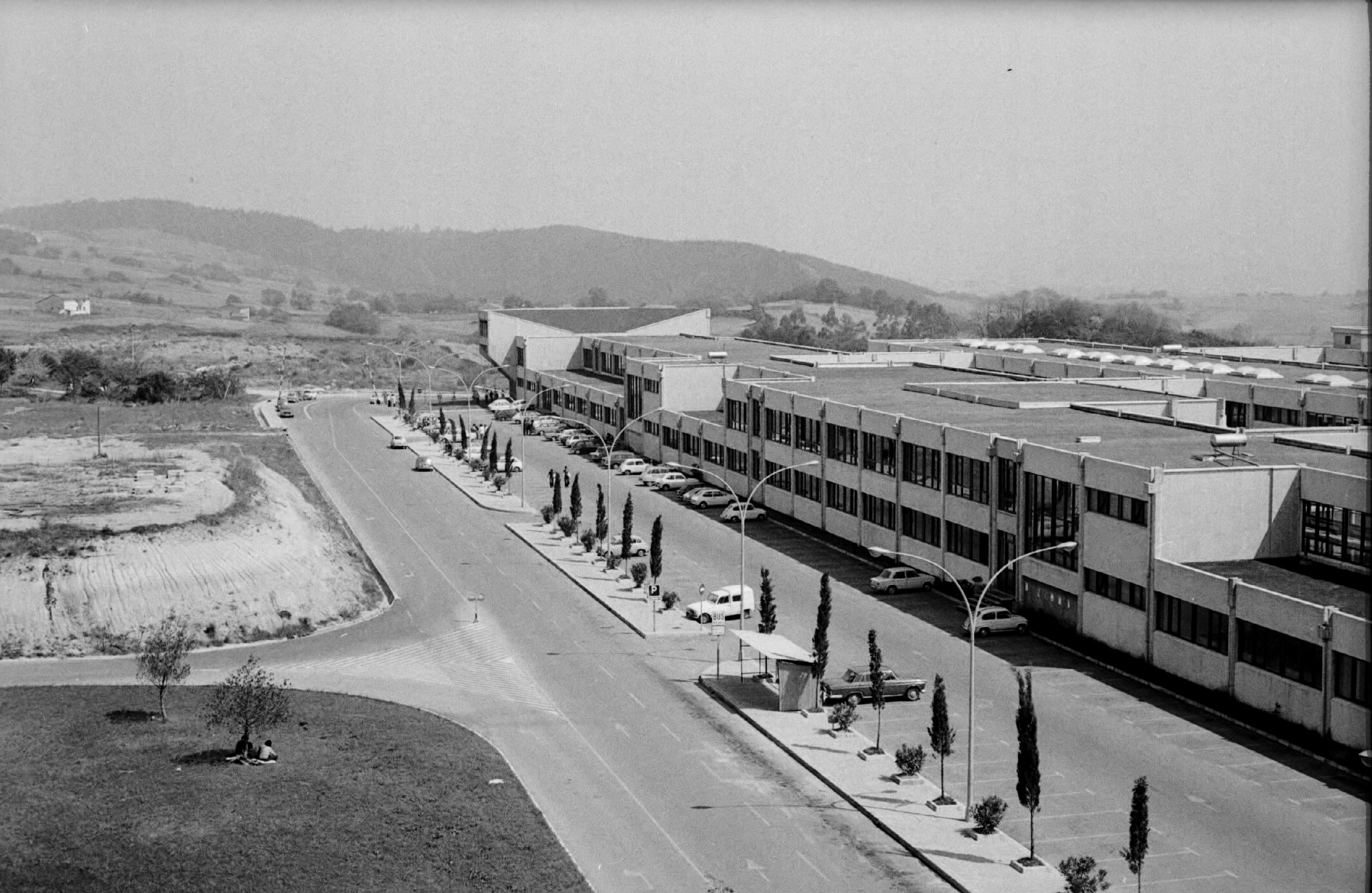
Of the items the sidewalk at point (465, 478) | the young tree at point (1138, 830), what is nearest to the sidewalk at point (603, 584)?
the sidewalk at point (465, 478)

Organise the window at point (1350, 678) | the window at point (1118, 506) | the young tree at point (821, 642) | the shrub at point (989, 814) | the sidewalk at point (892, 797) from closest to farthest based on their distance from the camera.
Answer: the sidewalk at point (892, 797) → the shrub at point (989, 814) → the window at point (1350, 678) → the young tree at point (821, 642) → the window at point (1118, 506)

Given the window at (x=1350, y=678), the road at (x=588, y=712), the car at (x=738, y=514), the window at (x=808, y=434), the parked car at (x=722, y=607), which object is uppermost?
the window at (x=808, y=434)

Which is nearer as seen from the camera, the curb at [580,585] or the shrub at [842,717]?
the shrub at [842,717]

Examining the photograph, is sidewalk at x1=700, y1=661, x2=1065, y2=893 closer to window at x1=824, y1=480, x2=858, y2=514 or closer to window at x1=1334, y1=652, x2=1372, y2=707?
window at x1=1334, y1=652, x2=1372, y2=707

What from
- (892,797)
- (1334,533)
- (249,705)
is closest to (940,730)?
(892,797)

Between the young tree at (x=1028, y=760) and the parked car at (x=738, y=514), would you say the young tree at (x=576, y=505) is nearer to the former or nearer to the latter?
the parked car at (x=738, y=514)

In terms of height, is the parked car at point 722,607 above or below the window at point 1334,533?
below

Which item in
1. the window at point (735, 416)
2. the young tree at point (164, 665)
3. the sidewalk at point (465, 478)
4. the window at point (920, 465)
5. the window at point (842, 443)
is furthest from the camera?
the window at point (735, 416)

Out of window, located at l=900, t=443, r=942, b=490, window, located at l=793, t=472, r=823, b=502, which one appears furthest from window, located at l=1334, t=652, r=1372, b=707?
window, located at l=793, t=472, r=823, b=502

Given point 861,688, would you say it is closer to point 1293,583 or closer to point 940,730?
point 940,730
